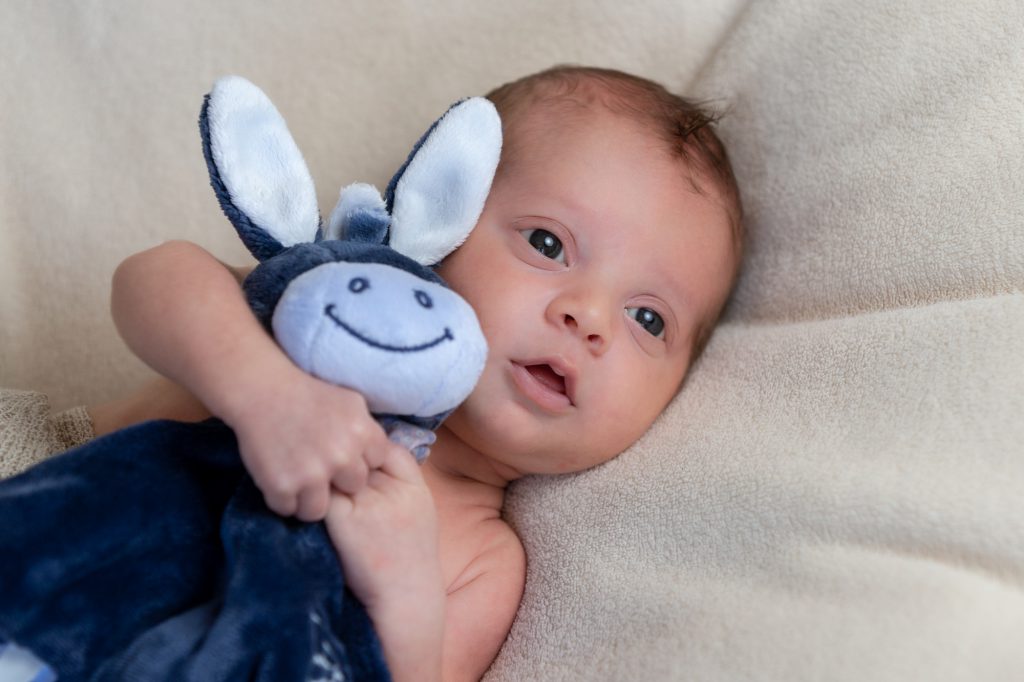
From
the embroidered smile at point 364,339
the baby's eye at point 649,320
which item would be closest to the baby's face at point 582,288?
the baby's eye at point 649,320

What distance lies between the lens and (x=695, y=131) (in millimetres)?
1241

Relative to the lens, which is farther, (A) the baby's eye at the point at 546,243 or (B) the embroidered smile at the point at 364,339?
(A) the baby's eye at the point at 546,243

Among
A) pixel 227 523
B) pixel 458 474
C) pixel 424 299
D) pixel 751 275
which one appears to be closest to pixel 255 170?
pixel 424 299

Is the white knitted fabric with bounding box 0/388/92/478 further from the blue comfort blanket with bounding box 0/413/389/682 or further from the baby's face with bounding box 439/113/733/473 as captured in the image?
Answer: the baby's face with bounding box 439/113/733/473

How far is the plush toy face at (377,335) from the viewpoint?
79cm

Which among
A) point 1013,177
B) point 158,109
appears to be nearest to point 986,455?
point 1013,177

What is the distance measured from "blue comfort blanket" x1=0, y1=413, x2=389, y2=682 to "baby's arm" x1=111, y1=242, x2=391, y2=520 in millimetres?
53

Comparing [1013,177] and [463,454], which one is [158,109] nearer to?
[463,454]

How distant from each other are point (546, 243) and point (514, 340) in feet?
0.45

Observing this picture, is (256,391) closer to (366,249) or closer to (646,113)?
Answer: (366,249)

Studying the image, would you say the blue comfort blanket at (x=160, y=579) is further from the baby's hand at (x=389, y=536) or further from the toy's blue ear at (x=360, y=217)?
the toy's blue ear at (x=360, y=217)

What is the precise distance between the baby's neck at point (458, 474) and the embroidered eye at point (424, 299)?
0.34 m

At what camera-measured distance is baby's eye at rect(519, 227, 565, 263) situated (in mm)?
1104

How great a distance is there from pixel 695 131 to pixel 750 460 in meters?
0.47
